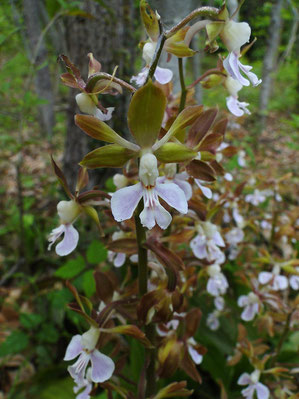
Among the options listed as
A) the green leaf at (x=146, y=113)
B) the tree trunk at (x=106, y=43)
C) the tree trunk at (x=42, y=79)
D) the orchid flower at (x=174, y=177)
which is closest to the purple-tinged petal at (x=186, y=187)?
the orchid flower at (x=174, y=177)

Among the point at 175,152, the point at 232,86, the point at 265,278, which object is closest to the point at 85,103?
the point at 175,152

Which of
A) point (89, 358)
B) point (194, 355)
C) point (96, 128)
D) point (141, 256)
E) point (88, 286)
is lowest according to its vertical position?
point (194, 355)

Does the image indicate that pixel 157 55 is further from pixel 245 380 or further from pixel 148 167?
pixel 245 380

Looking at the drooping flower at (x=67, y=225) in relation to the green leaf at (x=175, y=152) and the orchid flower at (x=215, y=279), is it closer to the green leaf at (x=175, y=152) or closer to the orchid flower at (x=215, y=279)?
the green leaf at (x=175, y=152)

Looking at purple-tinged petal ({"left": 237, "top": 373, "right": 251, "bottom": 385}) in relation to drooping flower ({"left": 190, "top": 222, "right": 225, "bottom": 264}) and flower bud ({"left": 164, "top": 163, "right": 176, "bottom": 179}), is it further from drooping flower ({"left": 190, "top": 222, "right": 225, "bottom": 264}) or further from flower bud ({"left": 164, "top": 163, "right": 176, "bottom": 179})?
flower bud ({"left": 164, "top": 163, "right": 176, "bottom": 179})

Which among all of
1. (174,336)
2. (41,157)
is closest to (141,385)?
(174,336)

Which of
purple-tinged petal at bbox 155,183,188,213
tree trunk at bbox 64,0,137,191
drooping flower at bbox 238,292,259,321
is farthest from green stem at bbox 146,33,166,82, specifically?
tree trunk at bbox 64,0,137,191
